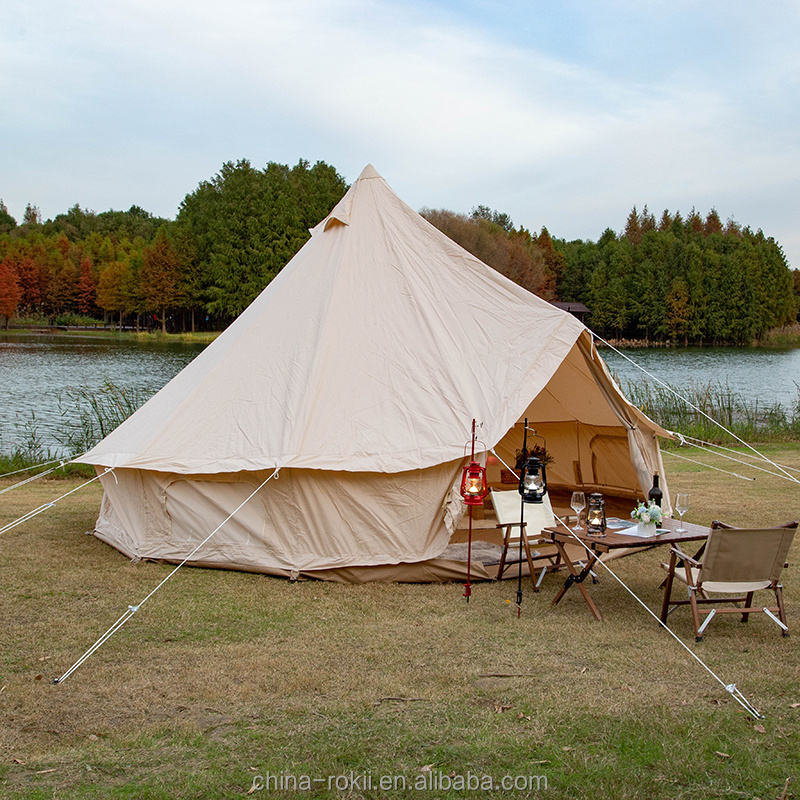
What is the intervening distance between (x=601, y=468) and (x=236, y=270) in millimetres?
46807

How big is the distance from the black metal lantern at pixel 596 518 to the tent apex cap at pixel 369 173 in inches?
148

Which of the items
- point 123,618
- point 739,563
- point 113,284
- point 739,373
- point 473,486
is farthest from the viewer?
point 113,284

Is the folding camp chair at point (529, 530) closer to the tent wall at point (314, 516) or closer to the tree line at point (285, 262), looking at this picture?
the tent wall at point (314, 516)

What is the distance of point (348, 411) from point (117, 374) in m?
24.1

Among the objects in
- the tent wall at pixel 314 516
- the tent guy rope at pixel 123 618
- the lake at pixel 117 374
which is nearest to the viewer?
the tent guy rope at pixel 123 618

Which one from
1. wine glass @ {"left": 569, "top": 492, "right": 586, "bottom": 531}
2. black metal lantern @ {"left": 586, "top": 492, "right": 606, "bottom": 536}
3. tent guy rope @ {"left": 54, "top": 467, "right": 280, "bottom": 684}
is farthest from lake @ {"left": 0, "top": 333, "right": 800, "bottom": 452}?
black metal lantern @ {"left": 586, "top": 492, "right": 606, "bottom": 536}

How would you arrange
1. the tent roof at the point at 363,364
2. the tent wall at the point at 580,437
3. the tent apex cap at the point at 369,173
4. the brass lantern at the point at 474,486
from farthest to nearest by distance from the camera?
the tent wall at the point at 580,437
the tent apex cap at the point at 369,173
the tent roof at the point at 363,364
the brass lantern at the point at 474,486

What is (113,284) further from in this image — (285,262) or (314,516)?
(314,516)

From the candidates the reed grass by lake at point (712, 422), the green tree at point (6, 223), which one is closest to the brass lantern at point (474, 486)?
the reed grass by lake at point (712, 422)

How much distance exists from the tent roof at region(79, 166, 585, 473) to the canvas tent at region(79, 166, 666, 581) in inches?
0.6

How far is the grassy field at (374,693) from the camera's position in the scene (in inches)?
119

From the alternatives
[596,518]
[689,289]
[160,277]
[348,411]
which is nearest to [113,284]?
[160,277]

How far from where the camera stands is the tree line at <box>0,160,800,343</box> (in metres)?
52.7

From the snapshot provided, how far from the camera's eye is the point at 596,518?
5480mm
